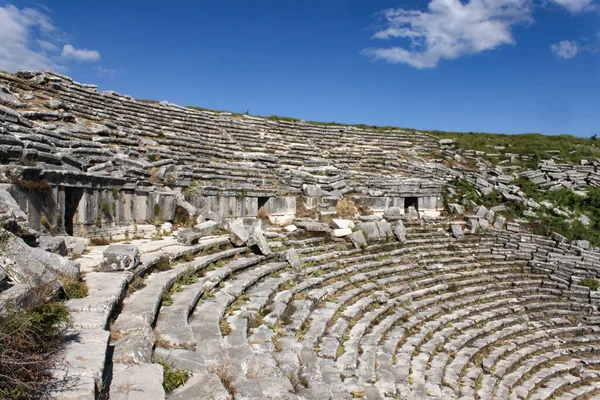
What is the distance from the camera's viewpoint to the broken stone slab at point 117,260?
17.4 ft

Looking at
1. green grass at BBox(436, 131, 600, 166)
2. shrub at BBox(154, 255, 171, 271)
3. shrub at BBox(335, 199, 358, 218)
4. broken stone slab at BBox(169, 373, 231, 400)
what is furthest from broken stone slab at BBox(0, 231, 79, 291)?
green grass at BBox(436, 131, 600, 166)

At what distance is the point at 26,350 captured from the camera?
246cm

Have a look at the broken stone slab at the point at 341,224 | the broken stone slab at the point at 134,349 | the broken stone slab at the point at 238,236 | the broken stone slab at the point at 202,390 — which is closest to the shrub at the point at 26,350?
the broken stone slab at the point at 134,349

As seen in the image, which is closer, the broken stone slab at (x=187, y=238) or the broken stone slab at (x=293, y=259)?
the broken stone slab at (x=187, y=238)

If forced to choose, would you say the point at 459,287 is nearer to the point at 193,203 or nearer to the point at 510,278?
the point at 510,278

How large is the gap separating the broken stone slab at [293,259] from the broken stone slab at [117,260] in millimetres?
3634

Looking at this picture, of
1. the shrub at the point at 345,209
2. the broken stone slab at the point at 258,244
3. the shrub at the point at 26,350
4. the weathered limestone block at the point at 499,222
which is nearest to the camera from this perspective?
the shrub at the point at 26,350

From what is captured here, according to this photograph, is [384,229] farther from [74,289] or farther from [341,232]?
[74,289]

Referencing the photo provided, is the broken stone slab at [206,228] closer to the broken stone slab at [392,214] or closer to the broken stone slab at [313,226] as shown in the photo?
the broken stone slab at [313,226]

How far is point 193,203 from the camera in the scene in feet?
36.3

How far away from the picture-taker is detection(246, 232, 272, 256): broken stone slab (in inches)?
339

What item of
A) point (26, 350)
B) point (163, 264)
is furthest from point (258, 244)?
point (26, 350)

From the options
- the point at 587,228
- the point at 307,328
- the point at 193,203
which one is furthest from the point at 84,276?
the point at 587,228

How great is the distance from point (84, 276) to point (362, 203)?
1074 cm
